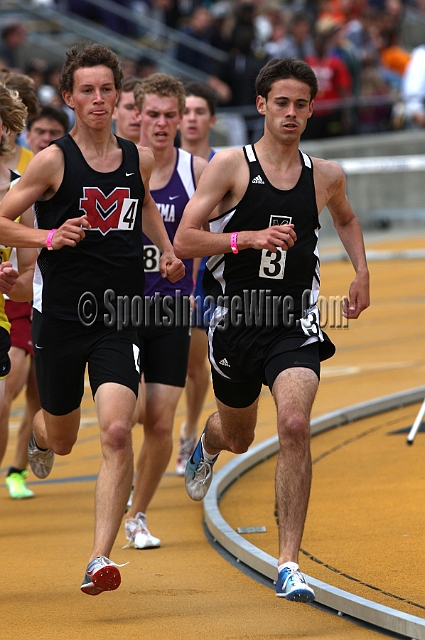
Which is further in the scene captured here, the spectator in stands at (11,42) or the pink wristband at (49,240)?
the spectator in stands at (11,42)

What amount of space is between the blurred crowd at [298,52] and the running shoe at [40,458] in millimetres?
13289

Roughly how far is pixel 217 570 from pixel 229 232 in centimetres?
188

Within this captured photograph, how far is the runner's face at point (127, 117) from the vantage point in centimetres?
866

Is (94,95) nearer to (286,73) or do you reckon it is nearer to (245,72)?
(286,73)

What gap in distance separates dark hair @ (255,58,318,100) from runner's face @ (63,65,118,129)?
32.0 inches

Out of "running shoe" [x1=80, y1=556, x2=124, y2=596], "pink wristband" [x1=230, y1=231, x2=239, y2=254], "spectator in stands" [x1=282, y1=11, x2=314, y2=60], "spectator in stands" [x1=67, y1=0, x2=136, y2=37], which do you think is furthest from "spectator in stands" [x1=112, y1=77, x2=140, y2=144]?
"spectator in stands" [x1=67, y1=0, x2=136, y2=37]

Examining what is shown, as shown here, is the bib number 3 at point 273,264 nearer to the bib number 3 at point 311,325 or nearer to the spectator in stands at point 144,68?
the bib number 3 at point 311,325

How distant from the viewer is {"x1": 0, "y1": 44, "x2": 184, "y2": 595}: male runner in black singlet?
6.11 meters

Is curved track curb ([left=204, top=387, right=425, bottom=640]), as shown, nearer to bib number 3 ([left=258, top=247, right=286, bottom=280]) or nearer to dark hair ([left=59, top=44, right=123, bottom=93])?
bib number 3 ([left=258, top=247, right=286, bottom=280])

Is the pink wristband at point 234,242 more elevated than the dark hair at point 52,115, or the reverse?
the dark hair at point 52,115

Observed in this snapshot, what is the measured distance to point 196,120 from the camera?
934 centimetres

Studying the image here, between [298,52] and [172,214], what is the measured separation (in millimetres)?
16742

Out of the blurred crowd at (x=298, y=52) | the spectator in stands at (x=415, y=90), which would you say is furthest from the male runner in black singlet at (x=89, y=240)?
the spectator in stands at (x=415, y=90)

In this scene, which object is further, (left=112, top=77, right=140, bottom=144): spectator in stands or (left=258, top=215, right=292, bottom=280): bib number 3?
(left=112, top=77, right=140, bottom=144): spectator in stands
